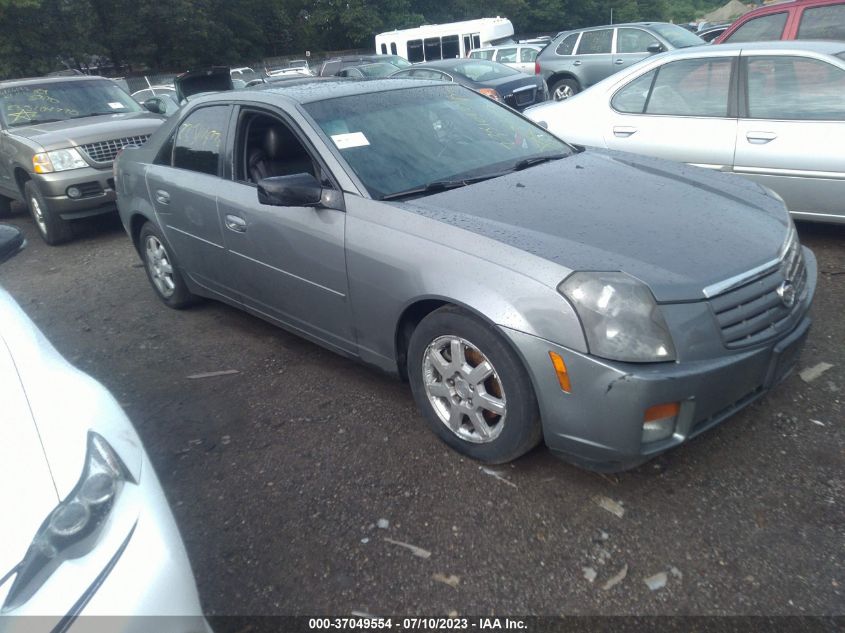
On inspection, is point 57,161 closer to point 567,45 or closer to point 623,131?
point 623,131

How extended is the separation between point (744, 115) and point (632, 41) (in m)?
9.61

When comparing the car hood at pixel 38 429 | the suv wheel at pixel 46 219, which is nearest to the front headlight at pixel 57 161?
the suv wheel at pixel 46 219

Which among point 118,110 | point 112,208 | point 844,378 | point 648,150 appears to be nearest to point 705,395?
point 844,378

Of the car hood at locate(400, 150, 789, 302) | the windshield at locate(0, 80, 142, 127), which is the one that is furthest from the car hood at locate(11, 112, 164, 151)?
the car hood at locate(400, 150, 789, 302)

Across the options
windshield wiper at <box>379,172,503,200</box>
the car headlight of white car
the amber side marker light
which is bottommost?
the amber side marker light

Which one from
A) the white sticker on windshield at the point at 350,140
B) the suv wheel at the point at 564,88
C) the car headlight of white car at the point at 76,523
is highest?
the white sticker on windshield at the point at 350,140

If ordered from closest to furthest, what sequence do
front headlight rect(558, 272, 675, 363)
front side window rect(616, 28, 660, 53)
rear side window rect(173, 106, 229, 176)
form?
front headlight rect(558, 272, 675, 363)
rear side window rect(173, 106, 229, 176)
front side window rect(616, 28, 660, 53)

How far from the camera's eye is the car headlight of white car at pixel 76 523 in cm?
149

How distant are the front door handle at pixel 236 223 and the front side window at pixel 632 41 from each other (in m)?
11.8

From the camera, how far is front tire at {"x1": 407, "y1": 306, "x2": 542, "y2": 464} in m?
2.73

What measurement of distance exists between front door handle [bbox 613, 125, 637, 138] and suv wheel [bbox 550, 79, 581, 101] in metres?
9.07

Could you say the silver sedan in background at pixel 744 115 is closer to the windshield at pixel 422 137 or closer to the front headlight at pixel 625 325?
the windshield at pixel 422 137

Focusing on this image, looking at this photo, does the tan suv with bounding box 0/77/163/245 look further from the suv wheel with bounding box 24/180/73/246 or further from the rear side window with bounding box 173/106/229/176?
the rear side window with bounding box 173/106/229/176

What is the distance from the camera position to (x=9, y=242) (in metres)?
2.86
